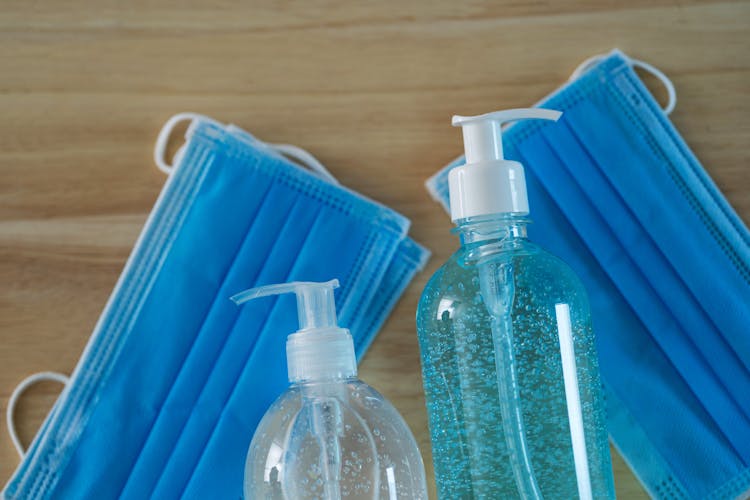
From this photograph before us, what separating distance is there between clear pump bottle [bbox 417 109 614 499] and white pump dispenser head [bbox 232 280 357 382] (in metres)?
0.09

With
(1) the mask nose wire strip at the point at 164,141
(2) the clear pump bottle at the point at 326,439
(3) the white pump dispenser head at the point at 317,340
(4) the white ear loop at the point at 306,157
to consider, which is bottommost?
(2) the clear pump bottle at the point at 326,439

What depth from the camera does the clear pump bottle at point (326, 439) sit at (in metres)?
0.68

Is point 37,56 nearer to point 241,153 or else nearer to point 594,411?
point 241,153

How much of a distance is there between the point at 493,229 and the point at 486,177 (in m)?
0.06

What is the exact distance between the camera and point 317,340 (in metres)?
0.67

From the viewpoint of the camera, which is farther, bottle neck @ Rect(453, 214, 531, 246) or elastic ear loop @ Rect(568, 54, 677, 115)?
elastic ear loop @ Rect(568, 54, 677, 115)

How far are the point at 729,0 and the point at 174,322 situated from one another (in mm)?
663

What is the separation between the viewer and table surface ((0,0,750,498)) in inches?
31.4

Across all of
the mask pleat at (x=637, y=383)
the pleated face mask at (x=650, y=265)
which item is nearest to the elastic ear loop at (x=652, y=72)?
the pleated face mask at (x=650, y=265)

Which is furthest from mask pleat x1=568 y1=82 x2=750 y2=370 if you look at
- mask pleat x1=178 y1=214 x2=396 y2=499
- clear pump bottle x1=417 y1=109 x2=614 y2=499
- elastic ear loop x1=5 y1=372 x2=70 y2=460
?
elastic ear loop x1=5 y1=372 x2=70 y2=460

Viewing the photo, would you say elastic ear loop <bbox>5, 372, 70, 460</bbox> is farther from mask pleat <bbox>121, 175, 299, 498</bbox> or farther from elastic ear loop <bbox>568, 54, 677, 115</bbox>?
elastic ear loop <bbox>568, 54, 677, 115</bbox>

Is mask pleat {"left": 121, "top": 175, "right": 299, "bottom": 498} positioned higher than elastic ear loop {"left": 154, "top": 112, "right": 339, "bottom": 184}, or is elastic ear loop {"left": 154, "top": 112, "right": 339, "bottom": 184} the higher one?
elastic ear loop {"left": 154, "top": 112, "right": 339, "bottom": 184}

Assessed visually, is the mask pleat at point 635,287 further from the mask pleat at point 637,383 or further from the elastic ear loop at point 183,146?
the elastic ear loop at point 183,146

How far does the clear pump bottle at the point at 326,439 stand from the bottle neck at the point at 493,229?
0.13 meters
